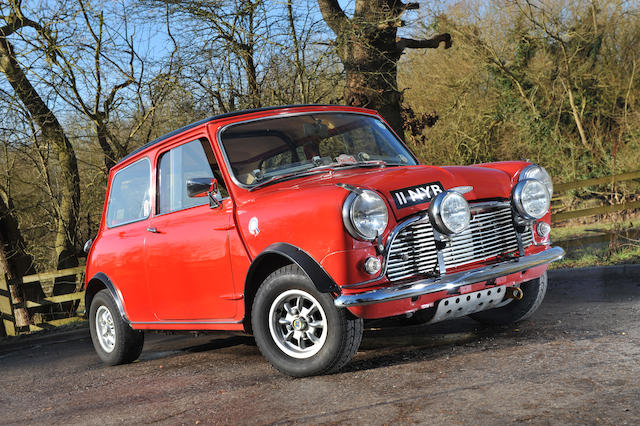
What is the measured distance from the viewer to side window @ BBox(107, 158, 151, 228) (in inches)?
259

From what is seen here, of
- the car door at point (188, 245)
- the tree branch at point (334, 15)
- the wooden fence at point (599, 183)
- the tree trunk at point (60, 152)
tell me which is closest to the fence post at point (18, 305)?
the tree trunk at point (60, 152)

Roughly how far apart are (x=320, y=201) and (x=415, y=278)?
797 millimetres

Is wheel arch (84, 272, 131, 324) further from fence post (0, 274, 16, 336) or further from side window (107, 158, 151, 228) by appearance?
fence post (0, 274, 16, 336)

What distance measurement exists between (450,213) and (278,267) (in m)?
1.23

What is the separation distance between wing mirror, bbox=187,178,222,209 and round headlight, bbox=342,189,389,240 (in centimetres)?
136

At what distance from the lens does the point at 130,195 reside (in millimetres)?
6902

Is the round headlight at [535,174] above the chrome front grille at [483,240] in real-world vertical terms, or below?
above

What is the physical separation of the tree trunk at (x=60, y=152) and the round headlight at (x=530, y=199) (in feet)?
29.9

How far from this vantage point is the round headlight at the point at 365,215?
4.46 metres

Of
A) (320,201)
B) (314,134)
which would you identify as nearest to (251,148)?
(314,134)

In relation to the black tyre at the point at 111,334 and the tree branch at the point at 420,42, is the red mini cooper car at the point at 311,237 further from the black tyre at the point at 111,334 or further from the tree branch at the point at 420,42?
the tree branch at the point at 420,42

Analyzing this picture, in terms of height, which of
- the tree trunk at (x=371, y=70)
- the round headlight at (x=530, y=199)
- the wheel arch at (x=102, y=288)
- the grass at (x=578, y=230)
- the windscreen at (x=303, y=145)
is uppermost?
the tree trunk at (x=371, y=70)

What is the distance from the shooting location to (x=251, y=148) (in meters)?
5.72

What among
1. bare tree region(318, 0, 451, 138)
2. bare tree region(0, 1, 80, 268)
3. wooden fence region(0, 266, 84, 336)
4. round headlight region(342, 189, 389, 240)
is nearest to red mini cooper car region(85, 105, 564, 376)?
round headlight region(342, 189, 389, 240)
